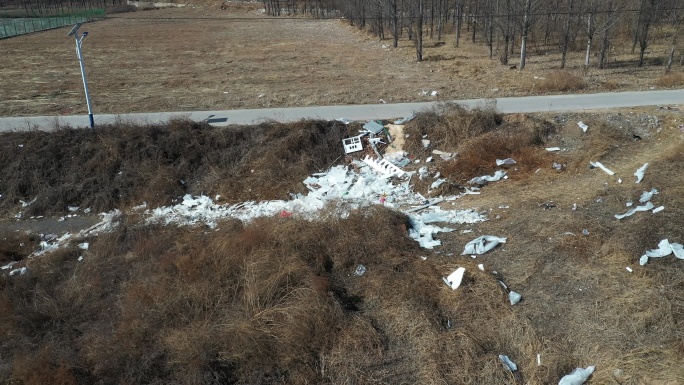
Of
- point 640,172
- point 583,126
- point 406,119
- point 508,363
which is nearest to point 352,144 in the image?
point 406,119

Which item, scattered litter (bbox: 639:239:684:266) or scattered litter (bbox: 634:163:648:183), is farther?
scattered litter (bbox: 634:163:648:183)

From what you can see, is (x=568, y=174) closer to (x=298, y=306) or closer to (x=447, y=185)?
(x=447, y=185)

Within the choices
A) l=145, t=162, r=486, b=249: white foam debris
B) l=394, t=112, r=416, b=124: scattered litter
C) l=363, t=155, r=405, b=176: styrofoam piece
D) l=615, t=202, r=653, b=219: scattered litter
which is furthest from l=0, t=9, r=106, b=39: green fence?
l=615, t=202, r=653, b=219: scattered litter

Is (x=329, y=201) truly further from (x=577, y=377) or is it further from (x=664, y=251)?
(x=664, y=251)

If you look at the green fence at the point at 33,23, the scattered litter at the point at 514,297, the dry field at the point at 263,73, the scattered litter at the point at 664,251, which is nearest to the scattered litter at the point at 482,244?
the scattered litter at the point at 514,297

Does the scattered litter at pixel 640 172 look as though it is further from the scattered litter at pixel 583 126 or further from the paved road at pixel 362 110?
the paved road at pixel 362 110

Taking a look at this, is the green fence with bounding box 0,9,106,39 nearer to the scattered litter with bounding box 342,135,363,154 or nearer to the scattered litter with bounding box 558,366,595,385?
the scattered litter with bounding box 342,135,363,154
